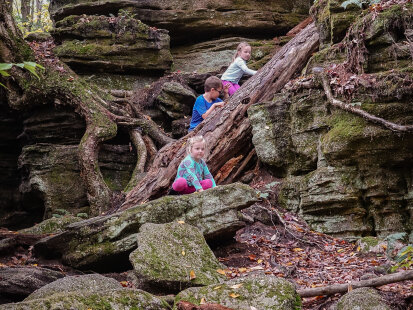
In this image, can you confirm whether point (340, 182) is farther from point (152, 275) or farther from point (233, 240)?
point (152, 275)

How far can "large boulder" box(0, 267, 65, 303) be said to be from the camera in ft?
15.9

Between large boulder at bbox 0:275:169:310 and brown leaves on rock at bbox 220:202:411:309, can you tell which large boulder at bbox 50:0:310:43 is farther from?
large boulder at bbox 0:275:169:310

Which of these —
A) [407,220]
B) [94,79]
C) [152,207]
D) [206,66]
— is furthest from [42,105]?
[407,220]

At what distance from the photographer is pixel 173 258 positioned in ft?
16.5

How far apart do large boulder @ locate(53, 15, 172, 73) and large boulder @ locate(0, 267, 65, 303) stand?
8.02 meters

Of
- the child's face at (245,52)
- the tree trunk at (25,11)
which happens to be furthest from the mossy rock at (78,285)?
the tree trunk at (25,11)

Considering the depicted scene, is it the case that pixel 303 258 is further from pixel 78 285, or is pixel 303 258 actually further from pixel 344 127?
pixel 78 285

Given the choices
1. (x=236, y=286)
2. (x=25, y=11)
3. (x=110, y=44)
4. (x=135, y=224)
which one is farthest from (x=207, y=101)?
(x=25, y=11)

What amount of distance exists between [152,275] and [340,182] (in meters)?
3.51

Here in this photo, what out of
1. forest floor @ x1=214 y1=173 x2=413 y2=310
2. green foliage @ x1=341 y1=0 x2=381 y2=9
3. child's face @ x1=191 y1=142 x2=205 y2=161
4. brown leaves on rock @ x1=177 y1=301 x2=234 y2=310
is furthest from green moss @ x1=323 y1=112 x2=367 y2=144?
brown leaves on rock @ x1=177 y1=301 x2=234 y2=310

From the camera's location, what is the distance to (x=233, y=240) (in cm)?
652

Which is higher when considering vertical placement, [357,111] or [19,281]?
[357,111]

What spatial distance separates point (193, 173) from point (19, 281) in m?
2.89

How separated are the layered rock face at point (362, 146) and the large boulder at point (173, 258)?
7.99 feet
